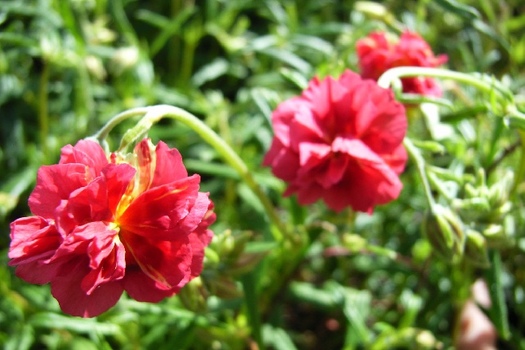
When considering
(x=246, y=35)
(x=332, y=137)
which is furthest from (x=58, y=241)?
(x=246, y=35)

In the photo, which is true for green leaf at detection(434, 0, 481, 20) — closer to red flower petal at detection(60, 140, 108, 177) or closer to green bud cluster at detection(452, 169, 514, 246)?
green bud cluster at detection(452, 169, 514, 246)

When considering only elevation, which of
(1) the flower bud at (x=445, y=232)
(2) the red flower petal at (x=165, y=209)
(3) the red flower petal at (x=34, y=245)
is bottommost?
(1) the flower bud at (x=445, y=232)

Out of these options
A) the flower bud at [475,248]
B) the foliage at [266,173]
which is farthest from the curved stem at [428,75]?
the flower bud at [475,248]

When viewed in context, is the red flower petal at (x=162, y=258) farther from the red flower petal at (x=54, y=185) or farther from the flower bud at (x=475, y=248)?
the flower bud at (x=475, y=248)

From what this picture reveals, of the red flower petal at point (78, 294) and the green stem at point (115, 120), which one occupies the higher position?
the green stem at point (115, 120)

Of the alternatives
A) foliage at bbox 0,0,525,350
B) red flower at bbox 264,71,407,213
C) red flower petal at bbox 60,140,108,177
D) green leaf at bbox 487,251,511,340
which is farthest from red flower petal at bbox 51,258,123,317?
green leaf at bbox 487,251,511,340

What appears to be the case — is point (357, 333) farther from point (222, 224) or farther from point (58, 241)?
point (58, 241)
